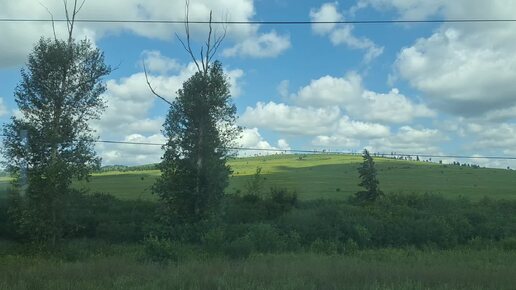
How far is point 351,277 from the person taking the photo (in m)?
13.6

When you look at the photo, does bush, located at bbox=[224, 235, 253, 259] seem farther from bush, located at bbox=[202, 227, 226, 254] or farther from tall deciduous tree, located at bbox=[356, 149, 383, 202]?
tall deciduous tree, located at bbox=[356, 149, 383, 202]

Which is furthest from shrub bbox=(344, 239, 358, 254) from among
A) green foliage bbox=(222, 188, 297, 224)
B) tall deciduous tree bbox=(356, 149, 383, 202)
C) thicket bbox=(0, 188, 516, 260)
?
tall deciduous tree bbox=(356, 149, 383, 202)

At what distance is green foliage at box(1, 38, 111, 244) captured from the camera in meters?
24.3

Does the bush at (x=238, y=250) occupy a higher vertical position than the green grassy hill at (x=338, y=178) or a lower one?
lower

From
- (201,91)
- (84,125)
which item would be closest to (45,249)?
(84,125)

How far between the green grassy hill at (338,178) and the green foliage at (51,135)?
53.0 feet

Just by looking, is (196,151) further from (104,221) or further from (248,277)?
(248,277)

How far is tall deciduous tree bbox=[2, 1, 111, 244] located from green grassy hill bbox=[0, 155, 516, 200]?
53.2 ft

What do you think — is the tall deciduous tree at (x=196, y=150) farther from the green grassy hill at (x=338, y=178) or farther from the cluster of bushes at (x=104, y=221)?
the green grassy hill at (x=338, y=178)

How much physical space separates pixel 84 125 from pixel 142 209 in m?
11.9

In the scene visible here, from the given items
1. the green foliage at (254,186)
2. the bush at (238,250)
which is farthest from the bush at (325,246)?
the green foliage at (254,186)

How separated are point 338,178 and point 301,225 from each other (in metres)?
34.4

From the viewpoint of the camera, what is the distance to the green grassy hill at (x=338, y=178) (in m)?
50.8

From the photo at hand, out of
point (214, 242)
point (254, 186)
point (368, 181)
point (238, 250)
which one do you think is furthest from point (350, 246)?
point (254, 186)
